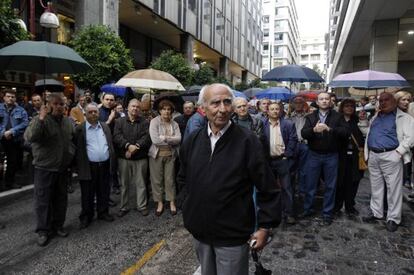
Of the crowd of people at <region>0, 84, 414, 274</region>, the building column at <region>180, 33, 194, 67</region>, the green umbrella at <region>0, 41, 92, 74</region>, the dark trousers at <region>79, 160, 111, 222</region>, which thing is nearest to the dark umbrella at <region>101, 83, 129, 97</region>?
the crowd of people at <region>0, 84, 414, 274</region>

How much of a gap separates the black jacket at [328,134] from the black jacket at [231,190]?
3330mm

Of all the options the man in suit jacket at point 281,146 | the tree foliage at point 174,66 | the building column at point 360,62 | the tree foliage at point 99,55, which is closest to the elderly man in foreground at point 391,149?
the man in suit jacket at point 281,146

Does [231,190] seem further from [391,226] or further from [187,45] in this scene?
[187,45]

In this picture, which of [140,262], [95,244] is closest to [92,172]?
[95,244]

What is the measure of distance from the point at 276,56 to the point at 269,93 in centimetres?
7819

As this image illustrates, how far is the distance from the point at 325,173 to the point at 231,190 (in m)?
3.75

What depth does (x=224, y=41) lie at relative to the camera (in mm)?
31922

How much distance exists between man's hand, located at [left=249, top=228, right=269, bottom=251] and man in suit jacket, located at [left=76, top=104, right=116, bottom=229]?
357 cm

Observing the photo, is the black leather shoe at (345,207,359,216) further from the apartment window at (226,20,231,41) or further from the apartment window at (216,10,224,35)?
the apartment window at (226,20,231,41)

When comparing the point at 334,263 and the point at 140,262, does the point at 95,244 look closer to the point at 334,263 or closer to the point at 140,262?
the point at 140,262

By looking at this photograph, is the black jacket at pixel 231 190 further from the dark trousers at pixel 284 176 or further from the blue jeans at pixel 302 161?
the blue jeans at pixel 302 161

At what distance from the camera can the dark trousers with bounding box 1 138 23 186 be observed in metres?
7.11

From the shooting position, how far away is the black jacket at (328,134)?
5.40 meters

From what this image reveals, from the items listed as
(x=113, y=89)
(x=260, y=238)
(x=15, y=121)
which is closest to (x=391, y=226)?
(x=260, y=238)
